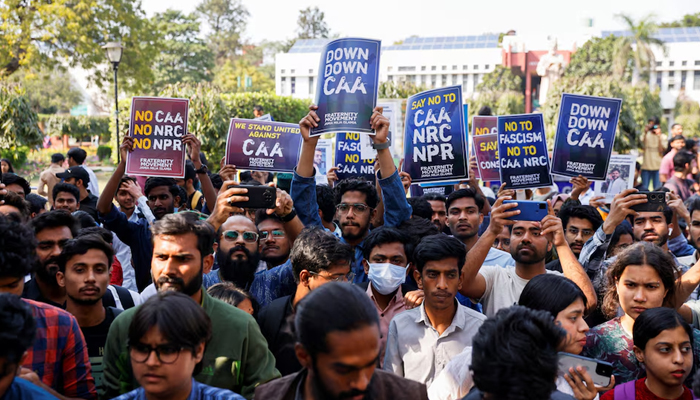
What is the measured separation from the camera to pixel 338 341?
7.48ft

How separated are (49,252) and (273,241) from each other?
1.63 metres

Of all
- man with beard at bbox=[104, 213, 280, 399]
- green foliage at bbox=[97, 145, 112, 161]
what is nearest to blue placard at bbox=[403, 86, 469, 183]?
man with beard at bbox=[104, 213, 280, 399]

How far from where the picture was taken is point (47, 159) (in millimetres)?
35969

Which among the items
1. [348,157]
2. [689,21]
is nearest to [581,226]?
[348,157]

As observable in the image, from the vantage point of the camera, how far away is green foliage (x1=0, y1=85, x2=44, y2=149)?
54.7ft

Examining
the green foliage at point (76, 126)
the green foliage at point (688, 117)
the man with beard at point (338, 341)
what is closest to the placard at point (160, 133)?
the man with beard at point (338, 341)

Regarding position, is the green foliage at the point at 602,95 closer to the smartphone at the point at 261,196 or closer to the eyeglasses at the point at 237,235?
the eyeglasses at the point at 237,235

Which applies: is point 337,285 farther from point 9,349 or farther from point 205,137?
point 205,137

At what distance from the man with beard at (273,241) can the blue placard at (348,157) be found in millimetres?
2616

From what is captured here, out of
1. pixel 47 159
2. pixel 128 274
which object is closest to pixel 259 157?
pixel 128 274

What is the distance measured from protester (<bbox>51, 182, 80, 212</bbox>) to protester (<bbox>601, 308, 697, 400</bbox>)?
202 inches

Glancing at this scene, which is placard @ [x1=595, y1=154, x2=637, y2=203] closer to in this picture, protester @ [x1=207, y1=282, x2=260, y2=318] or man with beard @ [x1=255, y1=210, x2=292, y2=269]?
man with beard @ [x1=255, y1=210, x2=292, y2=269]

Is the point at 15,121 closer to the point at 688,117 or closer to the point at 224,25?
the point at 688,117

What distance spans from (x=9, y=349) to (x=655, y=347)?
278 cm
